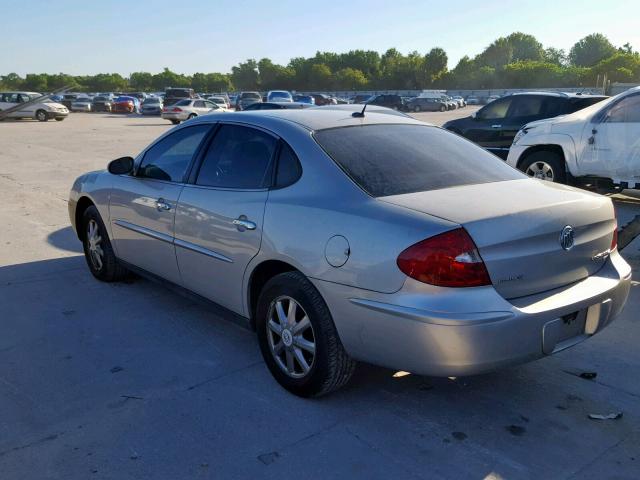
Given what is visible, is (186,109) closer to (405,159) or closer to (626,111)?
(626,111)

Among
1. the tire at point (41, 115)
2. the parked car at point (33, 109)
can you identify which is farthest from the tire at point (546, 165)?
the tire at point (41, 115)

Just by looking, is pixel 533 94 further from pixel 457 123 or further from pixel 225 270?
pixel 225 270

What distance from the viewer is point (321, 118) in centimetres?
389

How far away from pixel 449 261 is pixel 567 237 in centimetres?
76

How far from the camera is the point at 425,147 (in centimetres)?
377

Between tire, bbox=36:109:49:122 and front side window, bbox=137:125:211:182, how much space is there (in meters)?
34.8

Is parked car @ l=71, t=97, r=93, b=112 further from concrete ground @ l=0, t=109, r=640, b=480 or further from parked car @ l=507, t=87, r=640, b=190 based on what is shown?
concrete ground @ l=0, t=109, r=640, b=480

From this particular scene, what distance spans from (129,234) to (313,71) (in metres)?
120

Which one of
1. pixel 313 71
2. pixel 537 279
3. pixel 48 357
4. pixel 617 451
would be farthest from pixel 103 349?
pixel 313 71

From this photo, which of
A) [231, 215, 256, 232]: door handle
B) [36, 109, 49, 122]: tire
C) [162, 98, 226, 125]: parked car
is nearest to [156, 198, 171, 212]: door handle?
[231, 215, 256, 232]: door handle

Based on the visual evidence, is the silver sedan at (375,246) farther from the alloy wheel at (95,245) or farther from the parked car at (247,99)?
the parked car at (247,99)

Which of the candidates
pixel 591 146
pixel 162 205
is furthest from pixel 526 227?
pixel 591 146

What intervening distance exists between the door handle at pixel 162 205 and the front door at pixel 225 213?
0.16 metres

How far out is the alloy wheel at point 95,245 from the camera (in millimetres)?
5359
